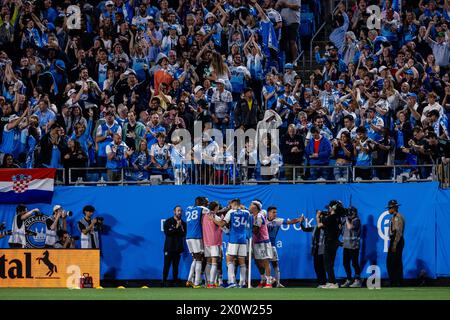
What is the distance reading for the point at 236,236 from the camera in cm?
2623

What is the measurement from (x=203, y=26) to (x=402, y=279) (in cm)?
967

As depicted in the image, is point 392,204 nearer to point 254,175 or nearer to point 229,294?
point 254,175

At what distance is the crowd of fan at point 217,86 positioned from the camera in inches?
1097

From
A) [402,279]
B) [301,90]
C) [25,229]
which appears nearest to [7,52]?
[25,229]

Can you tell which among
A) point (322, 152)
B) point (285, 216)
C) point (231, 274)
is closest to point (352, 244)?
point (285, 216)

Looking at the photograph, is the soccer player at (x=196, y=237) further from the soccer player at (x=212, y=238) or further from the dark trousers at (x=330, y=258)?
the dark trousers at (x=330, y=258)

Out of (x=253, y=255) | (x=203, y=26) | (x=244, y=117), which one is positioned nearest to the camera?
(x=253, y=255)

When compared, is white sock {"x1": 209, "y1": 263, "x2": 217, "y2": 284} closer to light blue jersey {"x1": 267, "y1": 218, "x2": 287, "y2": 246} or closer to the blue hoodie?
light blue jersey {"x1": 267, "y1": 218, "x2": 287, "y2": 246}

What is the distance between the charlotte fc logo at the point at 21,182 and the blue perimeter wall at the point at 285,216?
0.55 metres

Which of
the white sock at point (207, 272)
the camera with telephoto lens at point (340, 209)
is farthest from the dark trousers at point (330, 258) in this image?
the white sock at point (207, 272)

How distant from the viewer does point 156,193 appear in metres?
28.5

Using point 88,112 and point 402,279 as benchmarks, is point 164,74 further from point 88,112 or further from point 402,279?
point 402,279

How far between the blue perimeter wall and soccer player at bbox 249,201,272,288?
140 cm

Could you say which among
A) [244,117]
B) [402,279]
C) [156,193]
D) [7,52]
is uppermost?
[7,52]
